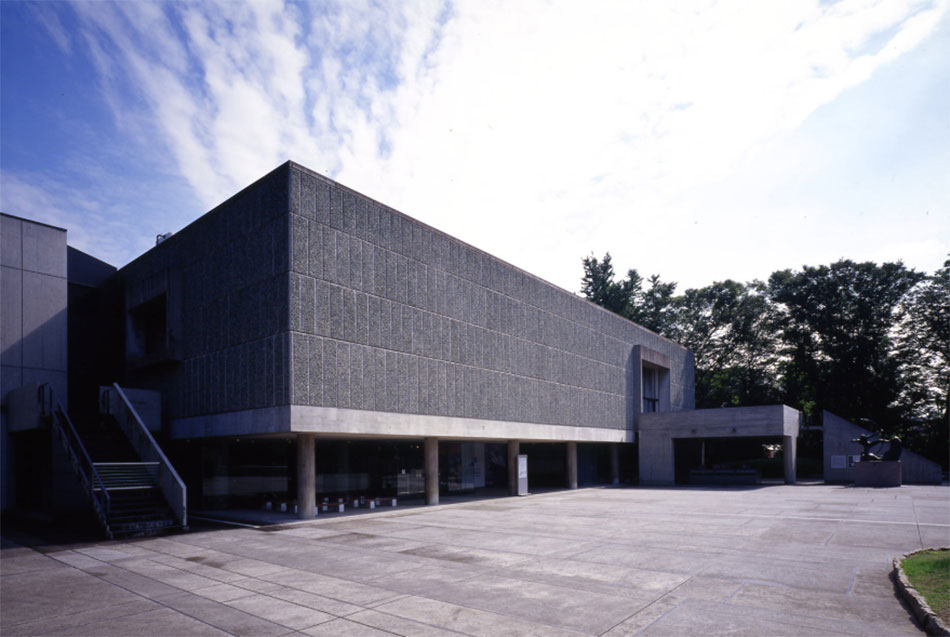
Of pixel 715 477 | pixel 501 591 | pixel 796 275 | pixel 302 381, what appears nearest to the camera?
pixel 501 591

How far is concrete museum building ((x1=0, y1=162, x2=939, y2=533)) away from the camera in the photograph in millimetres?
21688

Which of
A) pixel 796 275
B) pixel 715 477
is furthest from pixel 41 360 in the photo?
pixel 796 275

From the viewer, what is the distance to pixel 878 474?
38281 mm

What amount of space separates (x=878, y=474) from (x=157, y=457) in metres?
39.8

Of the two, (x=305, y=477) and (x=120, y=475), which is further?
(x=305, y=477)

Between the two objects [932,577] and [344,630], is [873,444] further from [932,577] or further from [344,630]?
[344,630]

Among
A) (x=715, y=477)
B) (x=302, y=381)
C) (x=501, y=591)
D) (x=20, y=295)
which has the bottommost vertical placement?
(x=715, y=477)

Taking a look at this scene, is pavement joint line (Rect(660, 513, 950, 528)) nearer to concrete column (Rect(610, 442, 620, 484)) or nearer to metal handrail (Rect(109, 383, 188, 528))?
metal handrail (Rect(109, 383, 188, 528))

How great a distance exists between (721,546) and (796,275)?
56542 mm

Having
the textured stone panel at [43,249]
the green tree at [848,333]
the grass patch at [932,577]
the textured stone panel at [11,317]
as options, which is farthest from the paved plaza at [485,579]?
the green tree at [848,333]

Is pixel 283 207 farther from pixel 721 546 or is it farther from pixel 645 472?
pixel 645 472

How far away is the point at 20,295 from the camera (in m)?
28.5

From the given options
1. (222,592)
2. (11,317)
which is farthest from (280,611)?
(11,317)

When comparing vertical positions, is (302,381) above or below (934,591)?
above
